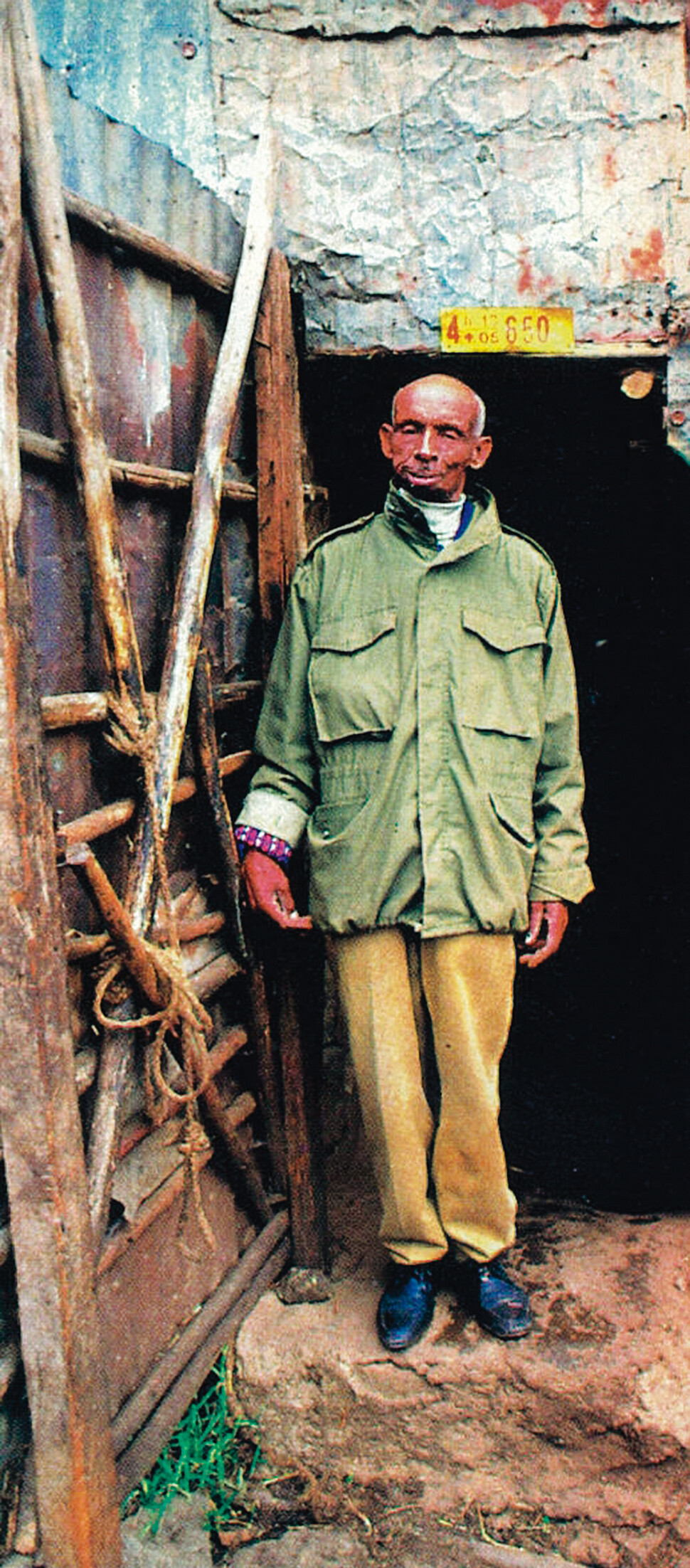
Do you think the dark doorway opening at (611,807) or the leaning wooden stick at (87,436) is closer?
the leaning wooden stick at (87,436)

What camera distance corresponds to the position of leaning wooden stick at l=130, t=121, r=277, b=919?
2.08 meters

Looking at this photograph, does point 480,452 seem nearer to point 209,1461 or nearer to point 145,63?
point 145,63

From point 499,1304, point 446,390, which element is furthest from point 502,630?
point 499,1304

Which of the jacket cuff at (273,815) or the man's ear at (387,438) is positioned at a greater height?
the man's ear at (387,438)

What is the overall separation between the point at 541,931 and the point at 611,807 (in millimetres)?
1665

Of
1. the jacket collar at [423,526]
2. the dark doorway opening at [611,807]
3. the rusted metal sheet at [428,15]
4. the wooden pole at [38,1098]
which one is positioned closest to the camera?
the wooden pole at [38,1098]

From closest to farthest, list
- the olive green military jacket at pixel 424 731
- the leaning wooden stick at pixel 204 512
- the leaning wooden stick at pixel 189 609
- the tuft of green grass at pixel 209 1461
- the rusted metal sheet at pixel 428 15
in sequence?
the leaning wooden stick at pixel 189 609 < the leaning wooden stick at pixel 204 512 < the tuft of green grass at pixel 209 1461 < the olive green military jacket at pixel 424 731 < the rusted metal sheet at pixel 428 15

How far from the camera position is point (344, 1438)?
7.97 feet

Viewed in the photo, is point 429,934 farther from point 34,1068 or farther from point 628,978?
point 628,978

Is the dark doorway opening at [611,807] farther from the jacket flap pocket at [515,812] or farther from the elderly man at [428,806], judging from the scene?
the jacket flap pocket at [515,812]

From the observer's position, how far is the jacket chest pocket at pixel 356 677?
7.80ft

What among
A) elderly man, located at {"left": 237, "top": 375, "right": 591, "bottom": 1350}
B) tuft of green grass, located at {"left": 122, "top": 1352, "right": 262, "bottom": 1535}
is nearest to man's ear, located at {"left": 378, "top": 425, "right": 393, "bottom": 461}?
elderly man, located at {"left": 237, "top": 375, "right": 591, "bottom": 1350}

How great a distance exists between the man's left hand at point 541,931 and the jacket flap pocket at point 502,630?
56 cm

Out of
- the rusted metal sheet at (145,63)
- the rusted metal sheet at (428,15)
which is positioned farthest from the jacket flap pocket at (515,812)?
the rusted metal sheet at (428,15)
